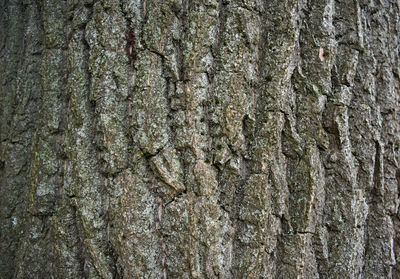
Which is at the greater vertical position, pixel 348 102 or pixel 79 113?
pixel 348 102

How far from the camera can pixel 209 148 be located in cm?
158

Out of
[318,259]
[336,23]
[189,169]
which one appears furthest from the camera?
[336,23]

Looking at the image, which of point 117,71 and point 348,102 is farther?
point 348,102

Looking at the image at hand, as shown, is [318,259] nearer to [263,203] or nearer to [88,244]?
[263,203]

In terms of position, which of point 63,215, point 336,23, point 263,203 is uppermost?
point 336,23

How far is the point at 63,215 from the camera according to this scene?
5.49ft

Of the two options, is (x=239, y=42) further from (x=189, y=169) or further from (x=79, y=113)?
(x=79, y=113)

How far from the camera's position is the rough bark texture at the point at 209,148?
1547 millimetres

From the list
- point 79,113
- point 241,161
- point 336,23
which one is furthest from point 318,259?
point 79,113

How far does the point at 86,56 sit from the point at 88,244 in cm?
94

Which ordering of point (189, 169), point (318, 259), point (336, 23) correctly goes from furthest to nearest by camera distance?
point (336, 23), point (318, 259), point (189, 169)

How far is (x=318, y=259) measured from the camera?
1.67 metres

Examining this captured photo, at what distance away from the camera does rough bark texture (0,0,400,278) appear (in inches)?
60.9

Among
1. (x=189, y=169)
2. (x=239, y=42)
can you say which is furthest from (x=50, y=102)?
(x=239, y=42)
